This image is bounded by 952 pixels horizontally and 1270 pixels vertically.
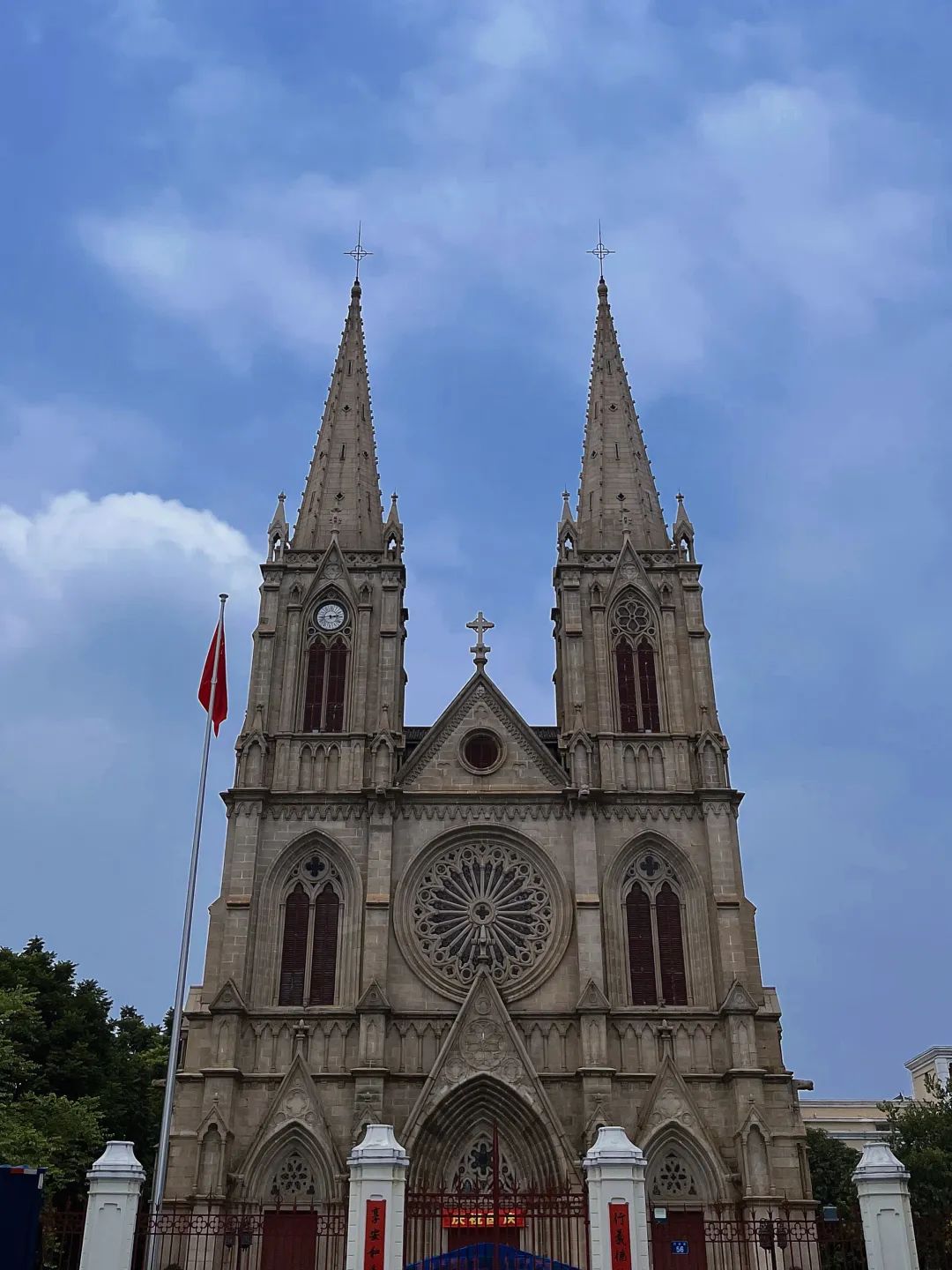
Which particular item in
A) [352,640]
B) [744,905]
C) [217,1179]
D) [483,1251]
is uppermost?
[352,640]

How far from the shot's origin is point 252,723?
38094 millimetres

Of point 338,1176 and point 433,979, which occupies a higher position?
point 433,979

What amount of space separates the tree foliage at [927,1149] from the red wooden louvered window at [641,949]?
9.28 metres

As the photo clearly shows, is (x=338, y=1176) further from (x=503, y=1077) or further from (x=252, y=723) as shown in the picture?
(x=252, y=723)

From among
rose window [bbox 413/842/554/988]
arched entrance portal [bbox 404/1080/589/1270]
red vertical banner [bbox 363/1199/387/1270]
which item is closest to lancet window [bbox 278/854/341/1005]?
rose window [bbox 413/842/554/988]

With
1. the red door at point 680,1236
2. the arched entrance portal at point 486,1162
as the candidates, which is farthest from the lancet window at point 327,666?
the red door at point 680,1236

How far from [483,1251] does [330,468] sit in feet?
100.0

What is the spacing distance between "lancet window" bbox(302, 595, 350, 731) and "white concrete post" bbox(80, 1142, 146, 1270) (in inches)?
804

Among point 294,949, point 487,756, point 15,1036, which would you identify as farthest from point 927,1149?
point 15,1036

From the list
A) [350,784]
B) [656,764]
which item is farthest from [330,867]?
[656,764]

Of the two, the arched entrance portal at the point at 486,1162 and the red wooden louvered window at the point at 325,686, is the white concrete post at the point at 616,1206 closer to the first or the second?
the arched entrance portal at the point at 486,1162

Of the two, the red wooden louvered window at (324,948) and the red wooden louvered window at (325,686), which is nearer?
the red wooden louvered window at (324,948)

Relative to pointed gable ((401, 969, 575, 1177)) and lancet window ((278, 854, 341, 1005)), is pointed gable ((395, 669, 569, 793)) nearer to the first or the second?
lancet window ((278, 854, 341, 1005))

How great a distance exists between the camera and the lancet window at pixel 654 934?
34531mm
